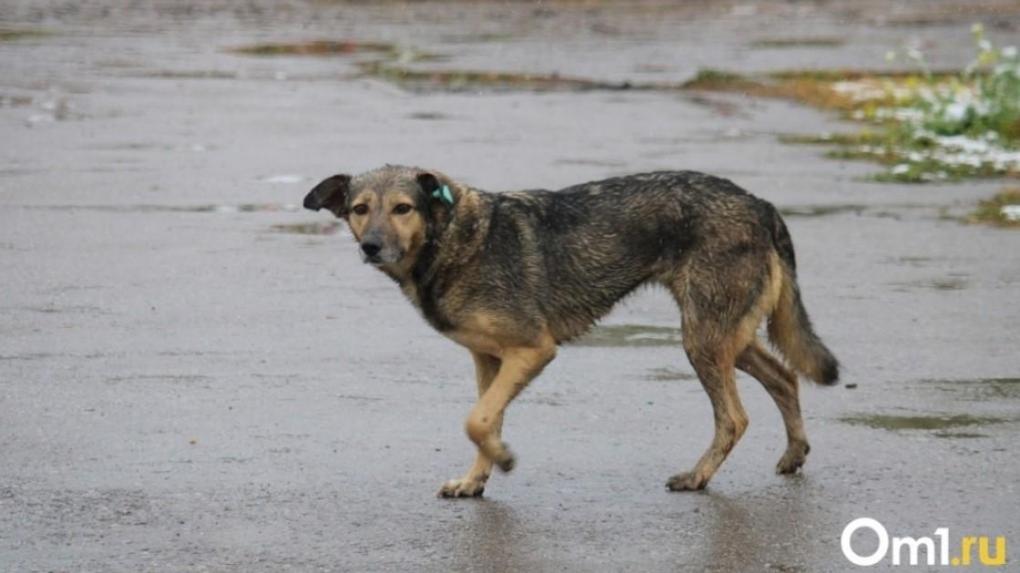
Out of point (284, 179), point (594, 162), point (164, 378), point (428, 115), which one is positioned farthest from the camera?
point (428, 115)

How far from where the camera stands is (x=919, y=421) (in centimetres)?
882

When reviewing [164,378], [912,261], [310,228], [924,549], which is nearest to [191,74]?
[310,228]

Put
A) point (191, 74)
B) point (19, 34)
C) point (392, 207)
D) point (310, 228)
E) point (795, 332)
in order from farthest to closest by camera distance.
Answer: point (19, 34) → point (191, 74) → point (310, 228) → point (795, 332) → point (392, 207)

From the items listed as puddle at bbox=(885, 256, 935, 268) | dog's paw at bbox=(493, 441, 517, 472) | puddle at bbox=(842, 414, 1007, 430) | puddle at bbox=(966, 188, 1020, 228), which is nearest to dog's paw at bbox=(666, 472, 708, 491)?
dog's paw at bbox=(493, 441, 517, 472)

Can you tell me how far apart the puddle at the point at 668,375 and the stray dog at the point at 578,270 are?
1.36 m

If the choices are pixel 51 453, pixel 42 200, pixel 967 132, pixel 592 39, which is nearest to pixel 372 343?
pixel 51 453

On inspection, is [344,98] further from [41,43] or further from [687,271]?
[687,271]

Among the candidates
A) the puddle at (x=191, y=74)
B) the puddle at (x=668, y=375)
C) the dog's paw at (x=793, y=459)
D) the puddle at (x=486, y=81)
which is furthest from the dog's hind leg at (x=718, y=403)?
the puddle at (x=191, y=74)

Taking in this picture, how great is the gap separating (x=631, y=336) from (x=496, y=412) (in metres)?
3.18

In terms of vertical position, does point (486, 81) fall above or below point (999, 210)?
below

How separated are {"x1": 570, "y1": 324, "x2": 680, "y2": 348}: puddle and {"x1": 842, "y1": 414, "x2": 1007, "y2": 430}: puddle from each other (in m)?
1.73

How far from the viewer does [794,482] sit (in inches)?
312

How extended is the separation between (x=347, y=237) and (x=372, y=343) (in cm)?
347

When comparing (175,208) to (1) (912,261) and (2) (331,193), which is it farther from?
(2) (331,193)
